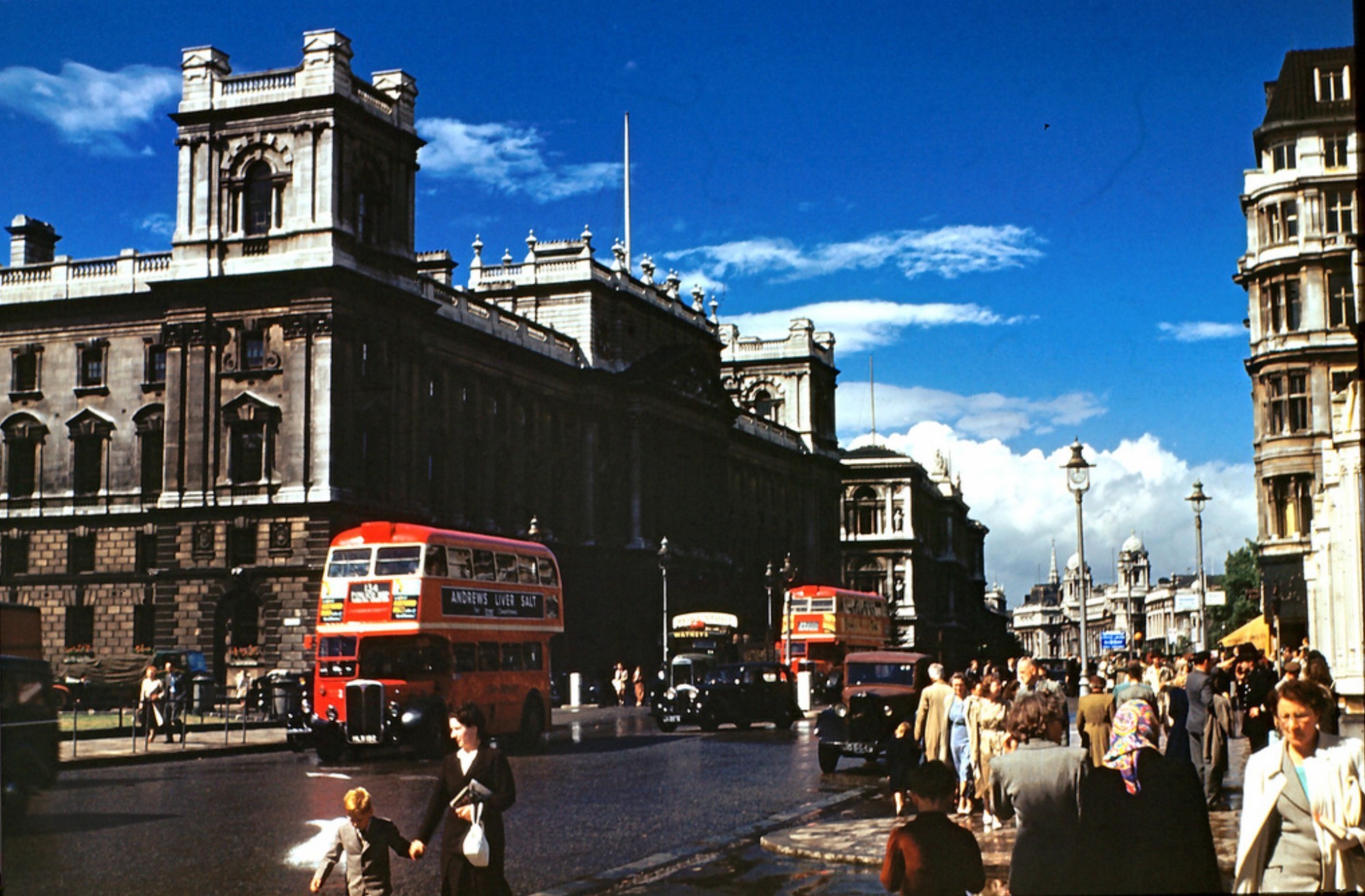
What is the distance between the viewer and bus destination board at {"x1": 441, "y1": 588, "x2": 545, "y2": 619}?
28.5m

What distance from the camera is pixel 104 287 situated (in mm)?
35688

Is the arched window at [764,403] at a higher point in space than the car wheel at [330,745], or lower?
higher

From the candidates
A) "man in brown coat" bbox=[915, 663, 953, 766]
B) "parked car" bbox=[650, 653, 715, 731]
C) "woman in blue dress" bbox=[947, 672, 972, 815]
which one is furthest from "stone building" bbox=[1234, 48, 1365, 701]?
"parked car" bbox=[650, 653, 715, 731]

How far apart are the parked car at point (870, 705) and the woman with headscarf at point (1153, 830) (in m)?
16.1

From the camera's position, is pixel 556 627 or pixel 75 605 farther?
pixel 556 627

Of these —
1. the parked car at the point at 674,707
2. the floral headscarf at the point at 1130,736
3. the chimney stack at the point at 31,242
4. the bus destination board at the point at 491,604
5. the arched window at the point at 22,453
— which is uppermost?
the chimney stack at the point at 31,242

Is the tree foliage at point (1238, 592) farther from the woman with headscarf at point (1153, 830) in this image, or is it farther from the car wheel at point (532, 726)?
the woman with headscarf at point (1153, 830)

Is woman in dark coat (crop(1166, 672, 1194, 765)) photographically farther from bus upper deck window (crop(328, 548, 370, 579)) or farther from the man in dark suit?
bus upper deck window (crop(328, 548, 370, 579))

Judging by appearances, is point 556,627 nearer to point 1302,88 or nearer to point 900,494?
point 1302,88

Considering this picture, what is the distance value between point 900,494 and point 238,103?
148ft

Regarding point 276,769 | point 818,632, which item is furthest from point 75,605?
point 818,632

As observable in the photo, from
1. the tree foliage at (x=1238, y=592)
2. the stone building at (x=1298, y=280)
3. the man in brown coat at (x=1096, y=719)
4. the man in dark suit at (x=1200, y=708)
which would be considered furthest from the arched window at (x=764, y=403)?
the stone building at (x=1298, y=280)

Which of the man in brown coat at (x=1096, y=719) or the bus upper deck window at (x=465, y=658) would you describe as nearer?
the man in brown coat at (x=1096, y=719)

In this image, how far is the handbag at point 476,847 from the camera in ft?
31.3
